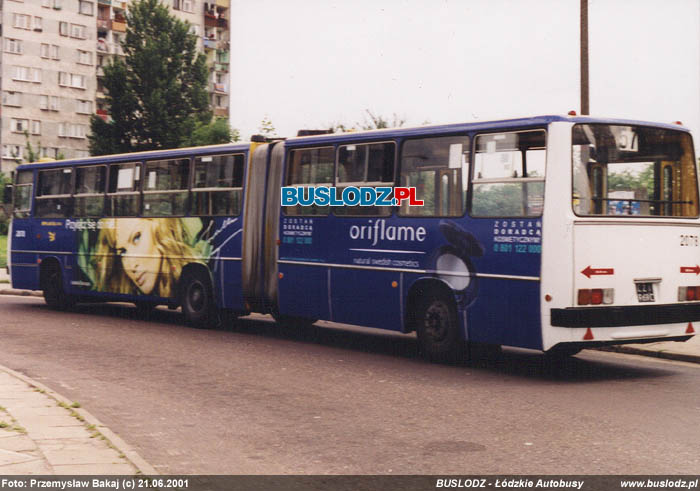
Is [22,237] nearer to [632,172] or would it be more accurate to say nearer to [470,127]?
[470,127]

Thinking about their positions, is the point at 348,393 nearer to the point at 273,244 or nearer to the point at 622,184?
the point at 622,184

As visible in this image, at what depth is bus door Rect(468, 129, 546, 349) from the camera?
11234mm

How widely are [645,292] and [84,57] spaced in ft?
301

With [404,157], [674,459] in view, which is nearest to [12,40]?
[404,157]

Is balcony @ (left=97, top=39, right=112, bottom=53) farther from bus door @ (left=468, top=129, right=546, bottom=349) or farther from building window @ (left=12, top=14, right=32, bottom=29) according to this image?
bus door @ (left=468, top=129, right=546, bottom=349)

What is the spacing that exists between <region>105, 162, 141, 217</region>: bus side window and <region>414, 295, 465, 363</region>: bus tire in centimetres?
723

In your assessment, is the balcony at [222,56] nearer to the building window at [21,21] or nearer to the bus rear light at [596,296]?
the building window at [21,21]

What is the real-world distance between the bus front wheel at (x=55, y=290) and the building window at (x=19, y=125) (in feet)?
248

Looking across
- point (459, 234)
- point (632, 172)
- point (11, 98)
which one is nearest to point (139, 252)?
point (459, 234)

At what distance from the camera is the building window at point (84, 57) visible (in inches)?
3812

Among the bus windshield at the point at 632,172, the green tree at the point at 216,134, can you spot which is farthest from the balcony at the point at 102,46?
the bus windshield at the point at 632,172

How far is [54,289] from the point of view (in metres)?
20.7

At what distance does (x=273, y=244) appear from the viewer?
50.3ft

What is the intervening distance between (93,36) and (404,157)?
9029 cm
